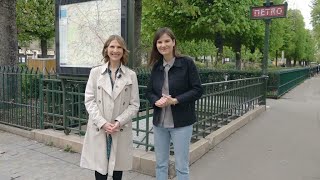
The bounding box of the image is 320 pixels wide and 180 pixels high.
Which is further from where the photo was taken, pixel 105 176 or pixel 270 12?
pixel 270 12

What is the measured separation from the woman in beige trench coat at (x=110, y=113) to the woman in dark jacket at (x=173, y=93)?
29 cm

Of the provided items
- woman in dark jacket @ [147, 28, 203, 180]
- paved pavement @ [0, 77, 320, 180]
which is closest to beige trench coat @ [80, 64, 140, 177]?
woman in dark jacket @ [147, 28, 203, 180]

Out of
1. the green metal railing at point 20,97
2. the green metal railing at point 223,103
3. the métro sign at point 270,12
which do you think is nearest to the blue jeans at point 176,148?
the green metal railing at point 223,103

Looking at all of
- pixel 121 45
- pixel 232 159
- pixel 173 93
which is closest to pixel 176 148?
pixel 173 93

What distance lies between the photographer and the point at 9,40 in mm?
8875

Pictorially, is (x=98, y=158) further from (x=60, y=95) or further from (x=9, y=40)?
(x=9, y=40)

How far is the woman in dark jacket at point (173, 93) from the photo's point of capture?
3461mm

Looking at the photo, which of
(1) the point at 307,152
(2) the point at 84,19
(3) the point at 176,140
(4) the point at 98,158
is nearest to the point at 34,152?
(2) the point at 84,19

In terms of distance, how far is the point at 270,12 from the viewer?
35.2ft

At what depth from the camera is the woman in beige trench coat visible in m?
3.41

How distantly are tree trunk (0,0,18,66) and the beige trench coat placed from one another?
6304mm

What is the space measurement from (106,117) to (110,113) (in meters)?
0.06

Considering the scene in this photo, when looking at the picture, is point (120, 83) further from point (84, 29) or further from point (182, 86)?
point (84, 29)

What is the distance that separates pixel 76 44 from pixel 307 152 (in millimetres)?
4524
